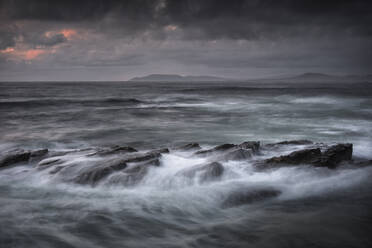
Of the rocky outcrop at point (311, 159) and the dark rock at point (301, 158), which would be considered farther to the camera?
the dark rock at point (301, 158)

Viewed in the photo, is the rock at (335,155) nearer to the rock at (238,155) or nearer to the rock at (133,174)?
the rock at (238,155)

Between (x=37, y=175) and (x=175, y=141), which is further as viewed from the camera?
(x=175, y=141)

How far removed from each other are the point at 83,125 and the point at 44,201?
1301 centimetres

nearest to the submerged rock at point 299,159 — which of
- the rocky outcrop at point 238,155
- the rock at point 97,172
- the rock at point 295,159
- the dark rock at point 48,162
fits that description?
the rock at point 295,159

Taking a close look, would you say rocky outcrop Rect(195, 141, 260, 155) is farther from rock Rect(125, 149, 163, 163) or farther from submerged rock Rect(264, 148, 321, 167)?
rock Rect(125, 149, 163, 163)

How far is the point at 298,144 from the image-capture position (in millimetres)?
9797

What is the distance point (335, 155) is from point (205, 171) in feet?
12.1

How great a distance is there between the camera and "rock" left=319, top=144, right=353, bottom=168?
7.36 meters

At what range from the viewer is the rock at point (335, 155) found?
290 inches

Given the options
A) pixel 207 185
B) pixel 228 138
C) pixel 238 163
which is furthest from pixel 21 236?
pixel 228 138

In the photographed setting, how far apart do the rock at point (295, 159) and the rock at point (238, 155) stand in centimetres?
62

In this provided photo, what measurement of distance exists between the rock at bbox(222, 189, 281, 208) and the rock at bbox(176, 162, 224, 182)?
3.01ft

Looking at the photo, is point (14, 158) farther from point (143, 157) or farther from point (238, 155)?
point (238, 155)

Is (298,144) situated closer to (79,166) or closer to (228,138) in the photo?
(228,138)
